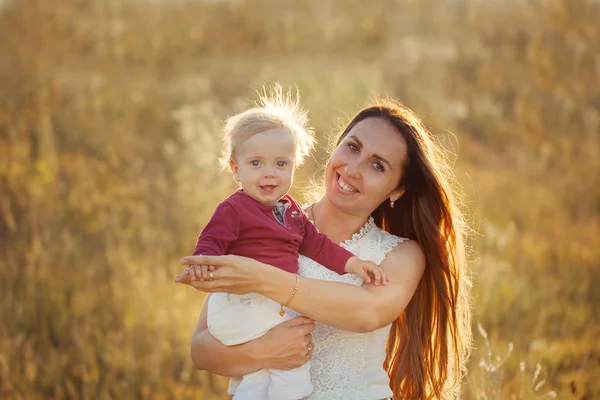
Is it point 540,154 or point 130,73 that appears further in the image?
point 130,73

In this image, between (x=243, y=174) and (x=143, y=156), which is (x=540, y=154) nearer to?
(x=143, y=156)

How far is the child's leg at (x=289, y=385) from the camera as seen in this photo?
2.80 meters

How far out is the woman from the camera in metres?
2.88

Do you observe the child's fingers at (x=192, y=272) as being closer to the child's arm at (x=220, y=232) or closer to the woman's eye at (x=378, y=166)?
the child's arm at (x=220, y=232)

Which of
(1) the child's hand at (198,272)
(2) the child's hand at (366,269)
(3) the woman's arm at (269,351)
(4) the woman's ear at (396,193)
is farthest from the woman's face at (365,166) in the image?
(1) the child's hand at (198,272)

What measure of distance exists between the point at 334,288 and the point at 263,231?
1.30ft

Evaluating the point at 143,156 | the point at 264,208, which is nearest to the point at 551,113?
the point at 143,156

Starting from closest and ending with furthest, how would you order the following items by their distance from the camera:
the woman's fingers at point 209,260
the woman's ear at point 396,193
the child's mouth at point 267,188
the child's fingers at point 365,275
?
the woman's fingers at point 209,260 < the child's mouth at point 267,188 < the child's fingers at point 365,275 < the woman's ear at point 396,193

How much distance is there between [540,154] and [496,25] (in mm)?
5539

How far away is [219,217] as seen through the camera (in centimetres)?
271

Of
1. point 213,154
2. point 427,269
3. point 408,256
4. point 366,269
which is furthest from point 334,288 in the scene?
point 213,154

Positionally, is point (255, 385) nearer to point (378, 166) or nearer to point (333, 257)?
point (333, 257)

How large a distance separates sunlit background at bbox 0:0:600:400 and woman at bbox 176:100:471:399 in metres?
0.43

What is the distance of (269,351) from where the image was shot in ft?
9.28
